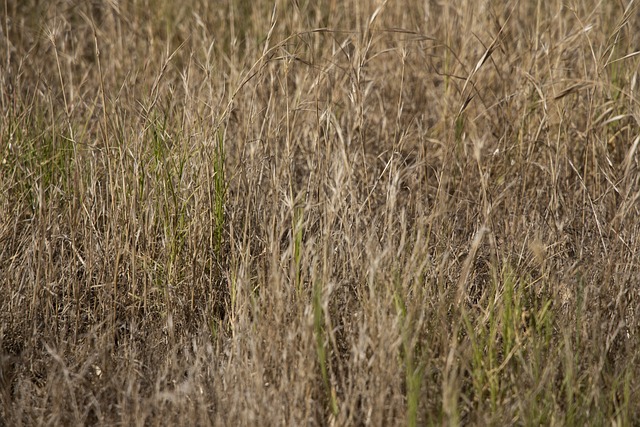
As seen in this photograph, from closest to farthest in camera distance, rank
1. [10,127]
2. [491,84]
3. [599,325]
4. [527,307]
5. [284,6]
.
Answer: [599,325] → [527,307] → [10,127] → [491,84] → [284,6]

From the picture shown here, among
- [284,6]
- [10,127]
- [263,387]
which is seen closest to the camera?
[263,387]

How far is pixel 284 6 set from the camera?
3516 millimetres

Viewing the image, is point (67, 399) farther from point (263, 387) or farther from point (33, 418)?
point (263, 387)

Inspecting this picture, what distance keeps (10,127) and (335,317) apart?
1.28 meters

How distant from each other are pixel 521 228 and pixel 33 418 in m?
1.42

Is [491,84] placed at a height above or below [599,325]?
above

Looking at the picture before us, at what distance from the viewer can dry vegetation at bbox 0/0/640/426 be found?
6.09ft

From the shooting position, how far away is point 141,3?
142 inches

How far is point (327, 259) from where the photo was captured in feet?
6.73

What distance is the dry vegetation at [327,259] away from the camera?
186 centimetres

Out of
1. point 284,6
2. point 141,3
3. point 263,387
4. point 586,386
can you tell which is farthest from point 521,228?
point 141,3

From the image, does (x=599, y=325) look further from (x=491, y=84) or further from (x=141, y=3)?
(x=141, y=3)

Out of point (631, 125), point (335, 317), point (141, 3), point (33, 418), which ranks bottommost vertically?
point (33, 418)

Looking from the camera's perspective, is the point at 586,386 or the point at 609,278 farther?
the point at 609,278
